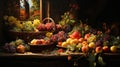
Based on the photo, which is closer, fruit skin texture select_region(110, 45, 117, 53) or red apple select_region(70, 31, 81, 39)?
fruit skin texture select_region(110, 45, 117, 53)

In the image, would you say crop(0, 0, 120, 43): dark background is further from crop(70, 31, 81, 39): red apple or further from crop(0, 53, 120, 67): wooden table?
crop(0, 53, 120, 67): wooden table

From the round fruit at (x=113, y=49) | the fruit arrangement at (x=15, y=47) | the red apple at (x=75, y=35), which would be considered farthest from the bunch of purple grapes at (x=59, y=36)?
the round fruit at (x=113, y=49)

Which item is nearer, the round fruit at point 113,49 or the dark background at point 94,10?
the round fruit at point 113,49

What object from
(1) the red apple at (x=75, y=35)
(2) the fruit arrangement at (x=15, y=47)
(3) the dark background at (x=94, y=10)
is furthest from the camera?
(3) the dark background at (x=94, y=10)

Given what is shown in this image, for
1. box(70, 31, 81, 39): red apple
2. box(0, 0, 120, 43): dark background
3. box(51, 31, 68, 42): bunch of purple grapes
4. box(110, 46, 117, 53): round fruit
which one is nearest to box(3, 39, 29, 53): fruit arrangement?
box(51, 31, 68, 42): bunch of purple grapes

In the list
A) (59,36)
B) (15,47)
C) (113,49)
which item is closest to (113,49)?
(113,49)

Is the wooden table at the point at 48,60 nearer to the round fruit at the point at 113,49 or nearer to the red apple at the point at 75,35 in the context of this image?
the round fruit at the point at 113,49

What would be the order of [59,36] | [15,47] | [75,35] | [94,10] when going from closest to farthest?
1. [15,47]
2. [75,35]
3. [59,36]
4. [94,10]

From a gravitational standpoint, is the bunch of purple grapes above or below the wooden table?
above

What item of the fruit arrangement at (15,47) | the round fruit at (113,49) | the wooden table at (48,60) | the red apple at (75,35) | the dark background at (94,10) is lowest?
the wooden table at (48,60)

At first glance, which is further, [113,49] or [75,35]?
[75,35]

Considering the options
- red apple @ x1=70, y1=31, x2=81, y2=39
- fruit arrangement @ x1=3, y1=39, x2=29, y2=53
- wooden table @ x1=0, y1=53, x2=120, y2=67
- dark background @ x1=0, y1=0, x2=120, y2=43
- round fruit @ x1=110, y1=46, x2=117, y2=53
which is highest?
dark background @ x1=0, y1=0, x2=120, y2=43

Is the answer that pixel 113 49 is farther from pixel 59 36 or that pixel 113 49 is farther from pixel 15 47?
pixel 15 47

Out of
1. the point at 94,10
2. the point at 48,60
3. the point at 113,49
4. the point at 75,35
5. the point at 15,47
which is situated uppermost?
the point at 94,10
